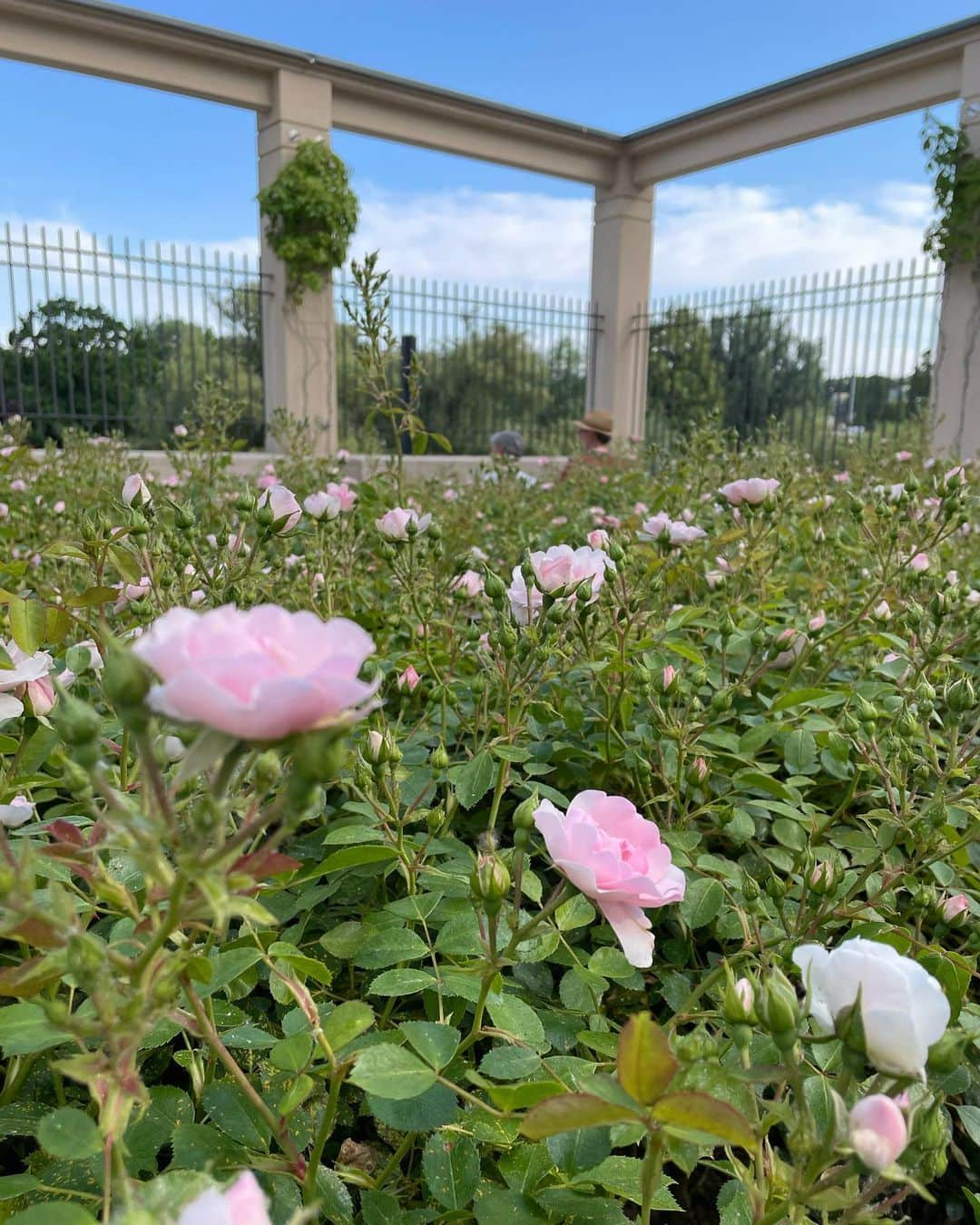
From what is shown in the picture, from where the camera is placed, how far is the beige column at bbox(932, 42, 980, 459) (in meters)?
9.14

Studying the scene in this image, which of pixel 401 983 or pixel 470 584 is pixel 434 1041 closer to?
pixel 401 983

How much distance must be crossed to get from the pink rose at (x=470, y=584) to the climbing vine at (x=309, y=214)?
9.07 metres

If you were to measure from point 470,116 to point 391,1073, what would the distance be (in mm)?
11983

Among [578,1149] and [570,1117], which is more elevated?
[570,1117]

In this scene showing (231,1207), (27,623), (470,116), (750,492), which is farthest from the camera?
(470,116)

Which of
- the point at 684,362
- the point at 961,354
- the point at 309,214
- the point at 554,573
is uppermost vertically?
the point at 309,214

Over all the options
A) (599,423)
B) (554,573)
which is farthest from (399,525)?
(599,423)

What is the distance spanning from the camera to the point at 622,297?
42.9ft

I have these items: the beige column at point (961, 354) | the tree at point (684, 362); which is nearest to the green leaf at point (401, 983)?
the beige column at point (961, 354)

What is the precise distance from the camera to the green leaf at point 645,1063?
56 centimetres

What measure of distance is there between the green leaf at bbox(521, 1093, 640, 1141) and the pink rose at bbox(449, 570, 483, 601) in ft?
3.74

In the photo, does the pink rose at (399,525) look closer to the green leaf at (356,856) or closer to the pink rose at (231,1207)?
the green leaf at (356,856)

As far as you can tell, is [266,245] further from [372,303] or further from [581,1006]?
[581,1006]

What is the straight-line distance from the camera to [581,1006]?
97 cm
